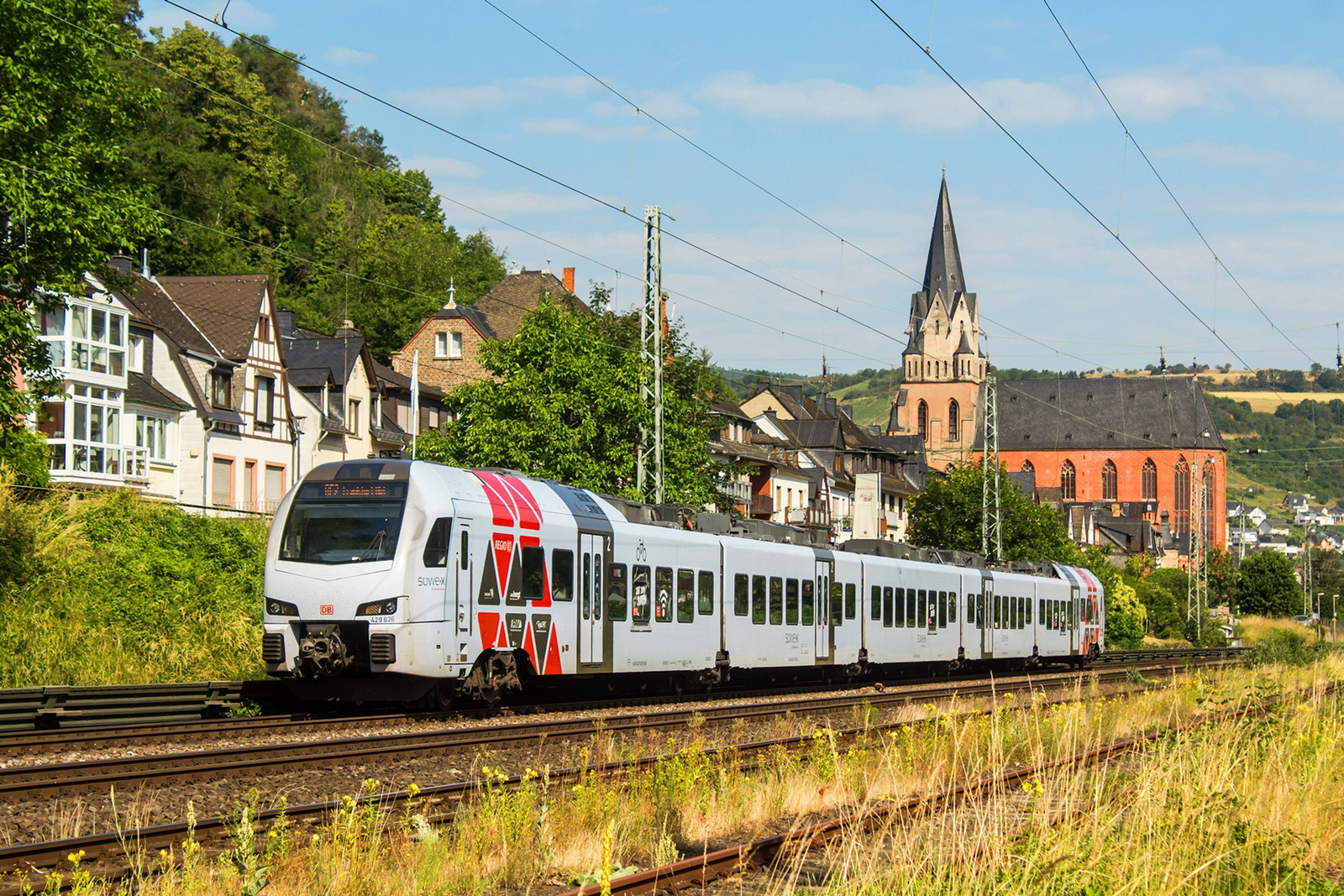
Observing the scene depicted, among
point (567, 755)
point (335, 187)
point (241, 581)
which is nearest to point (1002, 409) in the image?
point (335, 187)

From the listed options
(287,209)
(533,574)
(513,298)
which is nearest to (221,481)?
(533,574)

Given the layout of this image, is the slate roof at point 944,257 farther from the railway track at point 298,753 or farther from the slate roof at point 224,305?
the railway track at point 298,753

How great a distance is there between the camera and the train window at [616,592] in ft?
63.7

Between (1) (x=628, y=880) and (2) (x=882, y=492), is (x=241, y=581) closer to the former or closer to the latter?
(1) (x=628, y=880)

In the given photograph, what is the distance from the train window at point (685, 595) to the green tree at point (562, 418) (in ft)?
49.3

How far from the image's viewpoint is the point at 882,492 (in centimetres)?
8662

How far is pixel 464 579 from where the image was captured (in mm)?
16375

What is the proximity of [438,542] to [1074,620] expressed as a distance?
30.7 meters

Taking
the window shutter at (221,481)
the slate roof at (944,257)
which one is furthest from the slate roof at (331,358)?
the slate roof at (944,257)

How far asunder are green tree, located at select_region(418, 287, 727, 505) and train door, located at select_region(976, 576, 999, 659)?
8364 millimetres

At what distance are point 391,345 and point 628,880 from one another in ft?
254

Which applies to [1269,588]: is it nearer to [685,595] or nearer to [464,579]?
[685,595]

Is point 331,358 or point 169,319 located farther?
point 331,358

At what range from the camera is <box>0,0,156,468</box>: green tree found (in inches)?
757
